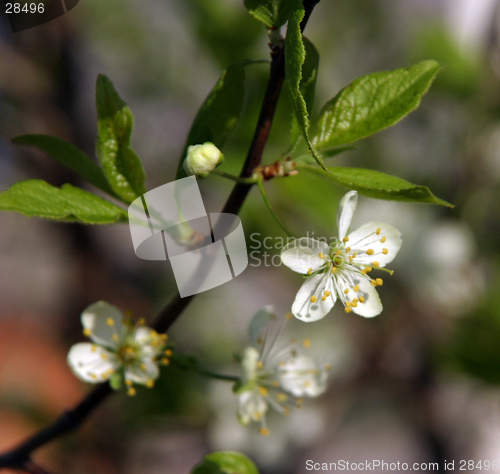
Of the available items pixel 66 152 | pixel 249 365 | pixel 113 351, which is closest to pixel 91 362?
pixel 113 351

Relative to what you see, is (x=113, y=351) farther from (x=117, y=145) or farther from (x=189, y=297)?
(x=117, y=145)

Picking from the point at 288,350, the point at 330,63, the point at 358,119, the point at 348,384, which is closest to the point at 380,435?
the point at 348,384

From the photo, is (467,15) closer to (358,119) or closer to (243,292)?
(243,292)

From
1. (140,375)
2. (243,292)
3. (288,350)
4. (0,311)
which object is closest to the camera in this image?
(140,375)

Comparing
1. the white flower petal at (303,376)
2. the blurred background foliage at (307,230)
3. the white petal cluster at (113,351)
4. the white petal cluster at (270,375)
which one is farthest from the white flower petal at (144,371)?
the blurred background foliage at (307,230)

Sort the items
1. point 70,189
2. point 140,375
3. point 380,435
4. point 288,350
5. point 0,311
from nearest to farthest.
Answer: point 70,189 → point 140,375 → point 288,350 → point 380,435 → point 0,311

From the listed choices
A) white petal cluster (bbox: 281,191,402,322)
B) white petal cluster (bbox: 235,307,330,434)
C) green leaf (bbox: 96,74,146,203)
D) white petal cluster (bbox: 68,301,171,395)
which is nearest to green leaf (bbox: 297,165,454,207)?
white petal cluster (bbox: 281,191,402,322)
